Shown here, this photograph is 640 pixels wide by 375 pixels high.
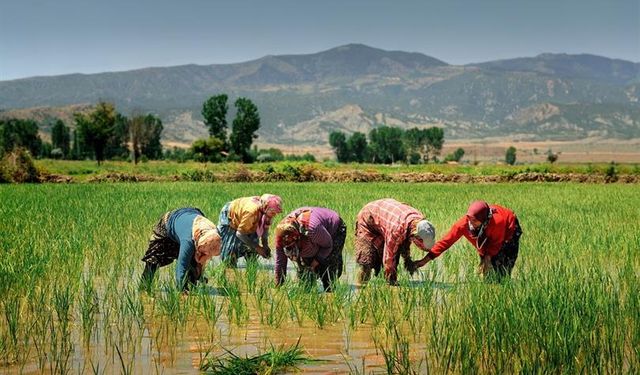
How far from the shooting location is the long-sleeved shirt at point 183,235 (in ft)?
20.1

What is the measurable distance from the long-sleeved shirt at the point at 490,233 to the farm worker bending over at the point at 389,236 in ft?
0.67

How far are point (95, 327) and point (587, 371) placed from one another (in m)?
3.38

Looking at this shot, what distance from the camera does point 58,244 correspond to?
8.47 meters

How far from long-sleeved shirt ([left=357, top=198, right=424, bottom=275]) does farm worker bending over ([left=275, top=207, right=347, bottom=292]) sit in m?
0.40

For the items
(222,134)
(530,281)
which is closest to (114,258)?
(530,281)

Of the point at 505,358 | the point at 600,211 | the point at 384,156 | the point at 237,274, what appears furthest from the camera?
the point at 384,156

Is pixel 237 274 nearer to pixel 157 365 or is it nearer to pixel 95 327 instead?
pixel 95 327

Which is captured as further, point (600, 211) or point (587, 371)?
point (600, 211)

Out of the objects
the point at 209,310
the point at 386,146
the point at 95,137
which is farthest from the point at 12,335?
the point at 386,146

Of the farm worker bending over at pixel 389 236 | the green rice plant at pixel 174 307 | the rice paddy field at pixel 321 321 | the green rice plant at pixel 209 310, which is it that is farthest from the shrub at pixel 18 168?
the green rice plant at pixel 209 310

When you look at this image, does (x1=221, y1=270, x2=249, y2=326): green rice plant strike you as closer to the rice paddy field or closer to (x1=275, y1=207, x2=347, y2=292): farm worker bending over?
the rice paddy field

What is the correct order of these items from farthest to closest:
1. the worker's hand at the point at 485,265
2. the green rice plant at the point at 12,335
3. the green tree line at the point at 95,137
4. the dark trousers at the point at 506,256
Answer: the green tree line at the point at 95,137 → the dark trousers at the point at 506,256 → the worker's hand at the point at 485,265 → the green rice plant at the point at 12,335

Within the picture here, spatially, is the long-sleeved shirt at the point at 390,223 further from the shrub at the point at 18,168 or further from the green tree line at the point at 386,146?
the green tree line at the point at 386,146

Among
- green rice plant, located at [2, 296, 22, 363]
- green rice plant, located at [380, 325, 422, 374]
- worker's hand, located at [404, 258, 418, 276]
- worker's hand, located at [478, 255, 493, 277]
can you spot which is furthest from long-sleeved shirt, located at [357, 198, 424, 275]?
green rice plant, located at [2, 296, 22, 363]
